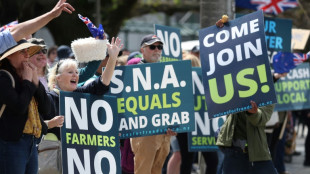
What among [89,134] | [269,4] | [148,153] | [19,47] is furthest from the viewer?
[269,4]

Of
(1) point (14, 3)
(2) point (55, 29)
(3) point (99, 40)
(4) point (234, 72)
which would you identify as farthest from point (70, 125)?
(2) point (55, 29)

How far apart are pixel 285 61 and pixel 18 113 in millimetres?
4648

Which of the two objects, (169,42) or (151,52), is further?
(169,42)

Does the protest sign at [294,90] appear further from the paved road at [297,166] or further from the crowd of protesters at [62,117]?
the paved road at [297,166]

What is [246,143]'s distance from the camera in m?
7.25

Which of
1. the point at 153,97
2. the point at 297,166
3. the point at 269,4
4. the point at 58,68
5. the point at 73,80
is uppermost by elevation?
the point at 269,4

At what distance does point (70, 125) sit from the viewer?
21.8ft

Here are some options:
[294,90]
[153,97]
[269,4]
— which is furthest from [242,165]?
[269,4]

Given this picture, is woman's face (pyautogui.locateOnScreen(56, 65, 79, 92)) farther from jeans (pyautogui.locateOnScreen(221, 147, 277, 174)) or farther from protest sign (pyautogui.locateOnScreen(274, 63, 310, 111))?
protest sign (pyautogui.locateOnScreen(274, 63, 310, 111))

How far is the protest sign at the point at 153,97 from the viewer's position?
7.96m

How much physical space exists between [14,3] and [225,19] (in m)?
9.76

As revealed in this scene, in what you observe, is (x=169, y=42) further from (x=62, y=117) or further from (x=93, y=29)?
(x=62, y=117)

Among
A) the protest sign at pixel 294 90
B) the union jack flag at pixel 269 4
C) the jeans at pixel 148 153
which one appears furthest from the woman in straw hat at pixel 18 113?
the union jack flag at pixel 269 4

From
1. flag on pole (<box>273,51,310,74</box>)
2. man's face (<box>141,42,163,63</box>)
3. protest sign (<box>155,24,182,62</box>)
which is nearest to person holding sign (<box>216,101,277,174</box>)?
man's face (<box>141,42,163,63</box>)
